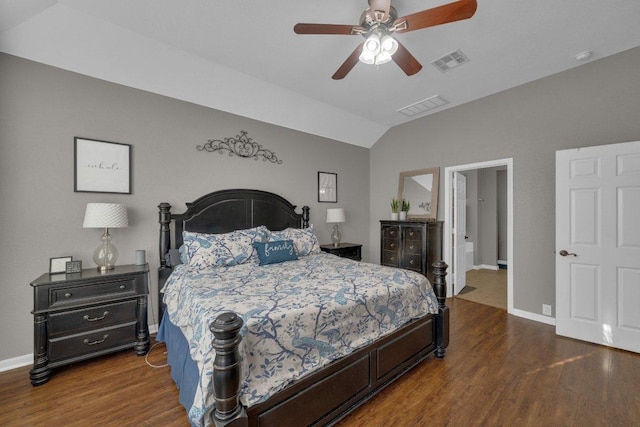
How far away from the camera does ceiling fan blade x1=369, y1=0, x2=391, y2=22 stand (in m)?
1.79

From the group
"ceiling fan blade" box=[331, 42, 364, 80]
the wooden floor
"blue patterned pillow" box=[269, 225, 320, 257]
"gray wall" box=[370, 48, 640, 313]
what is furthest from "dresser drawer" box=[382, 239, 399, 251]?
"ceiling fan blade" box=[331, 42, 364, 80]

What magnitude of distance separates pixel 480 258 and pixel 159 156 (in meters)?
7.08

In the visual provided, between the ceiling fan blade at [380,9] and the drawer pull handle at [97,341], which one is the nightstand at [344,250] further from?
the ceiling fan blade at [380,9]

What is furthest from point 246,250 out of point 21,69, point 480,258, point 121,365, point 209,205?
point 480,258

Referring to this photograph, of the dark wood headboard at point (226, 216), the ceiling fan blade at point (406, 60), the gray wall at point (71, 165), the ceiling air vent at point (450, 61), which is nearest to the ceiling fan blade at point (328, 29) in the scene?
the ceiling fan blade at point (406, 60)

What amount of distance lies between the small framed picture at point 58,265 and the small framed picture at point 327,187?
10.8 feet

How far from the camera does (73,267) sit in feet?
8.00

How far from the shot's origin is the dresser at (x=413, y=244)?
4156 mm

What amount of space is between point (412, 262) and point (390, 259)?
45cm

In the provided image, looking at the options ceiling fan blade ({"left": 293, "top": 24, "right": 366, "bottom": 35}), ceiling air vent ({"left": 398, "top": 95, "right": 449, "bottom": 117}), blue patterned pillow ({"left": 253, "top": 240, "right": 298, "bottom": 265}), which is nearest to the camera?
ceiling fan blade ({"left": 293, "top": 24, "right": 366, "bottom": 35})

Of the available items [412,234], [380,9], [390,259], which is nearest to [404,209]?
[412,234]

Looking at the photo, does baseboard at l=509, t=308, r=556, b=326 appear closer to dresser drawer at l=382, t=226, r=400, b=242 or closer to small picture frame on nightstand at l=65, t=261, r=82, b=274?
dresser drawer at l=382, t=226, r=400, b=242

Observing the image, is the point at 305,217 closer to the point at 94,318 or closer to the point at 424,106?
the point at 424,106

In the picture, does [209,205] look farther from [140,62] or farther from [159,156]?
[140,62]
